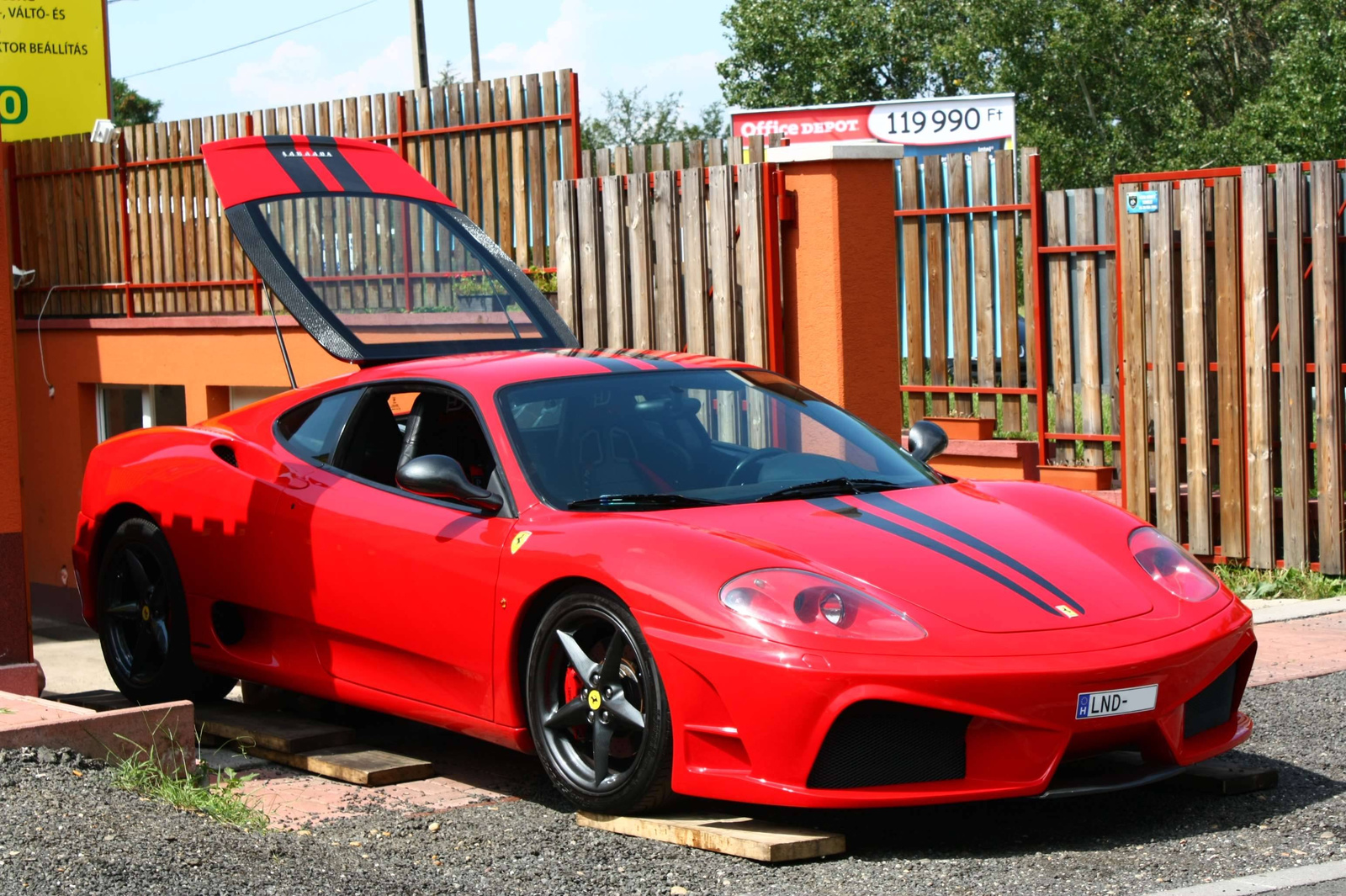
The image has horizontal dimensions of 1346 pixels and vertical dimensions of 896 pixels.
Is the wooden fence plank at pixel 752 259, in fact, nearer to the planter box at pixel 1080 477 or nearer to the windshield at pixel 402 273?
the windshield at pixel 402 273

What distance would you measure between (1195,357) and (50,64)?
878cm

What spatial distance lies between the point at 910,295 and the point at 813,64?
34.8 m

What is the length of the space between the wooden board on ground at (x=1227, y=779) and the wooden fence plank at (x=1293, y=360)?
441 centimetres

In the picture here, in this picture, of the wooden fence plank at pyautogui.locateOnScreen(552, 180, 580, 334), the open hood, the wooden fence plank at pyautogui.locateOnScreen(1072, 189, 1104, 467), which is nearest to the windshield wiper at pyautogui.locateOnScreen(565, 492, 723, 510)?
the open hood

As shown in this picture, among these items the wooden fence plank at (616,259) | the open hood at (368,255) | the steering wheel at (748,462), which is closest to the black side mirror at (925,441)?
the steering wheel at (748,462)

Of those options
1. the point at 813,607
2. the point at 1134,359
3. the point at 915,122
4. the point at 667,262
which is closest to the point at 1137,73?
the point at 915,122

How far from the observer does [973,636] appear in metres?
4.34

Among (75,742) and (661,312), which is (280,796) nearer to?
(75,742)

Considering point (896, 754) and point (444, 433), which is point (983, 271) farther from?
point (896, 754)

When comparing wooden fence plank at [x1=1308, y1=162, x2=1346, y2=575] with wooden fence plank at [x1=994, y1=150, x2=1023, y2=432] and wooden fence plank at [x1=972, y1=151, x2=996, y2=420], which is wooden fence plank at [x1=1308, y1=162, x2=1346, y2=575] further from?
wooden fence plank at [x1=972, y1=151, x2=996, y2=420]

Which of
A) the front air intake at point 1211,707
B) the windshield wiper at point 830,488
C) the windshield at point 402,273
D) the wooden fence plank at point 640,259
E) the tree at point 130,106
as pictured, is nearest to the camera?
the front air intake at point 1211,707

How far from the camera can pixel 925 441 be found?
6004 millimetres

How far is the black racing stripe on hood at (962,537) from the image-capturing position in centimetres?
462

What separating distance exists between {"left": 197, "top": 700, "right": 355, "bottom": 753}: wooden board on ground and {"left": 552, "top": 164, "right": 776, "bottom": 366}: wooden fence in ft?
12.3
